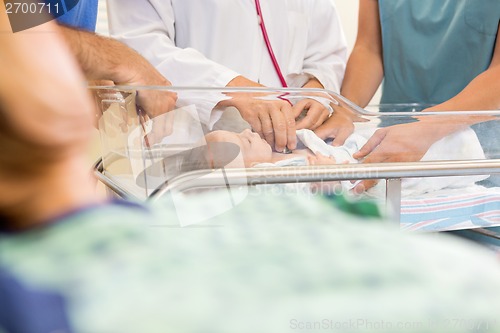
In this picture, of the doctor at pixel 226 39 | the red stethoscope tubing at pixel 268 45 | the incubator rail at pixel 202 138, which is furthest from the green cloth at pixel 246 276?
the red stethoscope tubing at pixel 268 45

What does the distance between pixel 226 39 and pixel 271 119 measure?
418mm

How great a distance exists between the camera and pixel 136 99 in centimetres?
55

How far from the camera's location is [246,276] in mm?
129

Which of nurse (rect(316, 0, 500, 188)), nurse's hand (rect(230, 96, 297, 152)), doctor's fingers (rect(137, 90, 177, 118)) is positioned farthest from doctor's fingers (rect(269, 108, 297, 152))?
nurse (rect(316, 0, 500, 188))

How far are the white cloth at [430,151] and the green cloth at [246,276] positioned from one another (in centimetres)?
42

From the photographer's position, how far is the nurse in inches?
39.1

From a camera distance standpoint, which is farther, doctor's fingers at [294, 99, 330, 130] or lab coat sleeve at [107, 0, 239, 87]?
lab coat sleeve at [107, 0, 239, 87]

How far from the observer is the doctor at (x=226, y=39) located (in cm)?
88

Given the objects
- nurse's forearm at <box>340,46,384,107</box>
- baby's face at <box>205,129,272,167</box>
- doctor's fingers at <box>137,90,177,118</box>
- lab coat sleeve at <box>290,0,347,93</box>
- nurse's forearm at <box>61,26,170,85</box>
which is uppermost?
nurse's forearm at <box>61,26,170,85</box>

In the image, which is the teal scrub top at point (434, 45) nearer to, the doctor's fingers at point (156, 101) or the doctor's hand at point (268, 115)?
the doctor's hand at point (268, 115)

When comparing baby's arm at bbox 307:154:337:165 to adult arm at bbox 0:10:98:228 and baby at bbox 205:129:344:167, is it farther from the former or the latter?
adult arm at bbox 0:10:98:228

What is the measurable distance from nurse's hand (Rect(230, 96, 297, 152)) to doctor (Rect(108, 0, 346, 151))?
0.23 meters

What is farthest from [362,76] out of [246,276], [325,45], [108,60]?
[246,276]

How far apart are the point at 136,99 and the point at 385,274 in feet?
1.49
